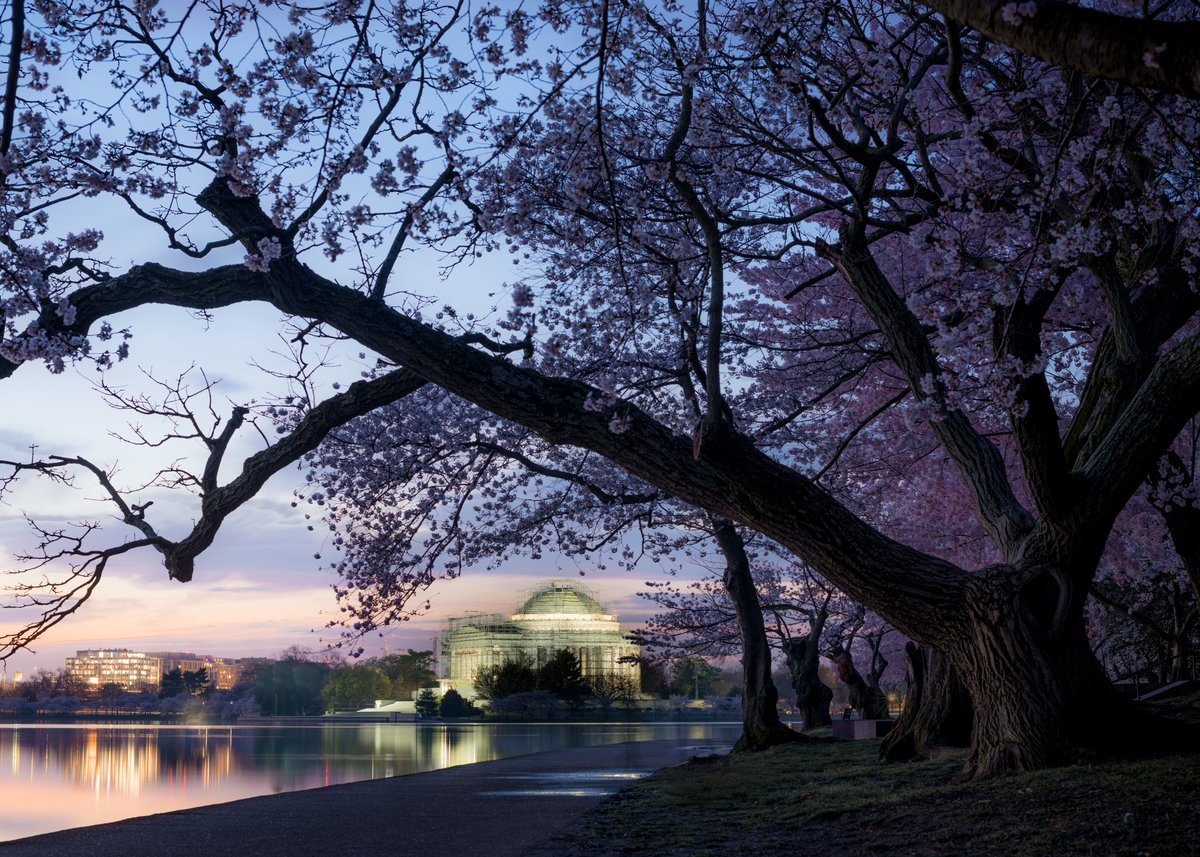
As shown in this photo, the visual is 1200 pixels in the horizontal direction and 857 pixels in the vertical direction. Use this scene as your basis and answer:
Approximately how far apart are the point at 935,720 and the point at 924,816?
4.22 meters

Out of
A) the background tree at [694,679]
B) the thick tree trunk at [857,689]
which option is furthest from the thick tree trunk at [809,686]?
the background tree at [694,679]

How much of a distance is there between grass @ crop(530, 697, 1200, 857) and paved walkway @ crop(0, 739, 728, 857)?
511 millimetres

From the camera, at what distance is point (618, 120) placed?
962 cm

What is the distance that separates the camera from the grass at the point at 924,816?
526 cm

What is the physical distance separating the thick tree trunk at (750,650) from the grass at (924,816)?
247 inches

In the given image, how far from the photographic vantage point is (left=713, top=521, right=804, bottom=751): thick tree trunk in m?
15.7

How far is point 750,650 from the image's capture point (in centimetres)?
1585

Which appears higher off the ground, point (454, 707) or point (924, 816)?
point (924, 816)

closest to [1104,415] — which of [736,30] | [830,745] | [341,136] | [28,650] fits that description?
[736,30]

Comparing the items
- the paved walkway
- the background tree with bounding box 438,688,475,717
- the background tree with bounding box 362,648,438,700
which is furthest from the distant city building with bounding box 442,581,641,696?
the paved walkway

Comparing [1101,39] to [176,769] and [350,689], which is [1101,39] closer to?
[176,769]

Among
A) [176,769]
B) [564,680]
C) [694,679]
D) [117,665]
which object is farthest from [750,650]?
[117,665]

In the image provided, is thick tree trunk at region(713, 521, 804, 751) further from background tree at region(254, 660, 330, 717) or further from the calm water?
background tree at region(254, 660, 330, 717)

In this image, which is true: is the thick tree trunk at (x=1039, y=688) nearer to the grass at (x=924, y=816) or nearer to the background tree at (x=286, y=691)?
the grass at (x=924, y=816)
